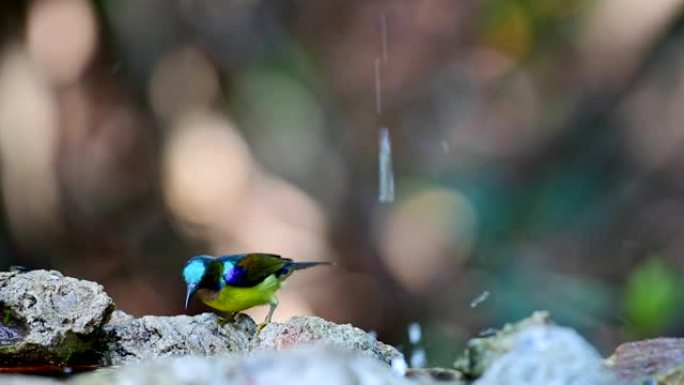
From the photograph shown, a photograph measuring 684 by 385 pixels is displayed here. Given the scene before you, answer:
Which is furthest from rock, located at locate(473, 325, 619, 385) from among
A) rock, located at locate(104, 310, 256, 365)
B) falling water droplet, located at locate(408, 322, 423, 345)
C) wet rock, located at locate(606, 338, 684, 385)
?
falling water droplet, located at locate(408, 322, 423, 345)

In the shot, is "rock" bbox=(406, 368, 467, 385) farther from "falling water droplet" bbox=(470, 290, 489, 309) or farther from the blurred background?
"falling water droplet" bbox=(470, 290, 489, 309)

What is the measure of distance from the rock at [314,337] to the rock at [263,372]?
100cm

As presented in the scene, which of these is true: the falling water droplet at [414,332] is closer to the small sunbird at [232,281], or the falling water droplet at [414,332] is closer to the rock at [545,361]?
the small sunbird at [232,281]

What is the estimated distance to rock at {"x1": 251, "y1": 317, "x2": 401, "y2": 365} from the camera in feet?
8.10

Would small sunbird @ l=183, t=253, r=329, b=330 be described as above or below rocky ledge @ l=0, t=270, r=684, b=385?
above

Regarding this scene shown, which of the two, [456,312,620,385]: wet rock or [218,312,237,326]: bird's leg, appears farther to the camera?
[218,312,237,326]: bird's leg

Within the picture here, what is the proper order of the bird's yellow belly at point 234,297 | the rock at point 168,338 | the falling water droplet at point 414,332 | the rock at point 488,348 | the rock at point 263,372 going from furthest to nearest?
the falling water droplet at point 414,332 < the bird's yellow belly at point 234,297 < the rock at point 168,338 < the rock at point 488,348 < the rock at point 263,372

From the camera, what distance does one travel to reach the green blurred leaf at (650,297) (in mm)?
5676

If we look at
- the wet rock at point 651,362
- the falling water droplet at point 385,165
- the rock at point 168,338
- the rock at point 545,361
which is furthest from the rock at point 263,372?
the falling water droplet at point 385,165

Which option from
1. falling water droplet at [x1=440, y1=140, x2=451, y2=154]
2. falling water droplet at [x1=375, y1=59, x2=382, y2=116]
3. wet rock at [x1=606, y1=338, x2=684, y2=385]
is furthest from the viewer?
falling water droplet at [x1=375, y1=59, x2=382, y2=116]

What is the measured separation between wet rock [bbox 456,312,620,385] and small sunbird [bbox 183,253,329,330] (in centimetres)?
149

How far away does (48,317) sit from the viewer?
Result: 8.36ft

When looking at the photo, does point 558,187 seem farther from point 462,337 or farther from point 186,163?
point 186,163

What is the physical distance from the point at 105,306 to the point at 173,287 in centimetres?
396
